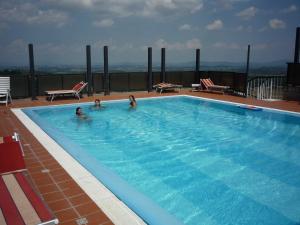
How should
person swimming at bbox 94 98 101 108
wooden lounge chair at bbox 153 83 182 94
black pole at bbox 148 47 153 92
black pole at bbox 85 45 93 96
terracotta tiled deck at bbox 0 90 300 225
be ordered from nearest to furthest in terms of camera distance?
terracotta tiled deck at bbox 0 90 300 225, person swimming at bbox 94 98 101 108, black pole at bbox 85 45 93 96, wooden lounge chair at bbox 153 83 182 94, black pole at bbox 148 47 153 92

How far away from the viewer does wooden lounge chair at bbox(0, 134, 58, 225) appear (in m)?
2.30

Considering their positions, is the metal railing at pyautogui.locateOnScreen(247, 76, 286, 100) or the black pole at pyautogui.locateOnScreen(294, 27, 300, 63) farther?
the metal railing at pyautogui.locateOnScreen(247, 76, 286, 100)

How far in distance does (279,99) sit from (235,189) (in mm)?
9543

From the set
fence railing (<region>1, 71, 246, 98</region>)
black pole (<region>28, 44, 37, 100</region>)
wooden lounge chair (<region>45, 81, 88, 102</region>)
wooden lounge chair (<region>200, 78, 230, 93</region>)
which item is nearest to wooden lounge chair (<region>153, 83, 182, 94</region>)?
fence railing (<region>1, 71, 246, 98</region>)

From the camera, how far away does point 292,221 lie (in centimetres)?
369

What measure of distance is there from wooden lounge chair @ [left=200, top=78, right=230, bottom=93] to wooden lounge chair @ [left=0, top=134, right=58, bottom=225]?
1176cm

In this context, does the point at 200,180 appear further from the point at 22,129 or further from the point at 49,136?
the point at 22,129

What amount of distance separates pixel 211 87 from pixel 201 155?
8.92 m

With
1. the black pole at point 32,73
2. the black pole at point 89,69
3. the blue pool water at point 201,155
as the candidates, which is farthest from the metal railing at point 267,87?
the black pole at point 32,73

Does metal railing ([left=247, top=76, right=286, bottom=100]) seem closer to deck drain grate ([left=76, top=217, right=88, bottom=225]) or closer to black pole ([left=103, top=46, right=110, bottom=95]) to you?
black pole ([left=103, top=46, right=110, bottom=95])

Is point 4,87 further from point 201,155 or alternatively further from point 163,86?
point 201,155

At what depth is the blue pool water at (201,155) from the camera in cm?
407

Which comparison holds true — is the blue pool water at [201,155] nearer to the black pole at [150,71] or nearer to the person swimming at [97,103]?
the person swimming at [97,103]

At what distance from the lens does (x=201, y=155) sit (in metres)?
6.17
